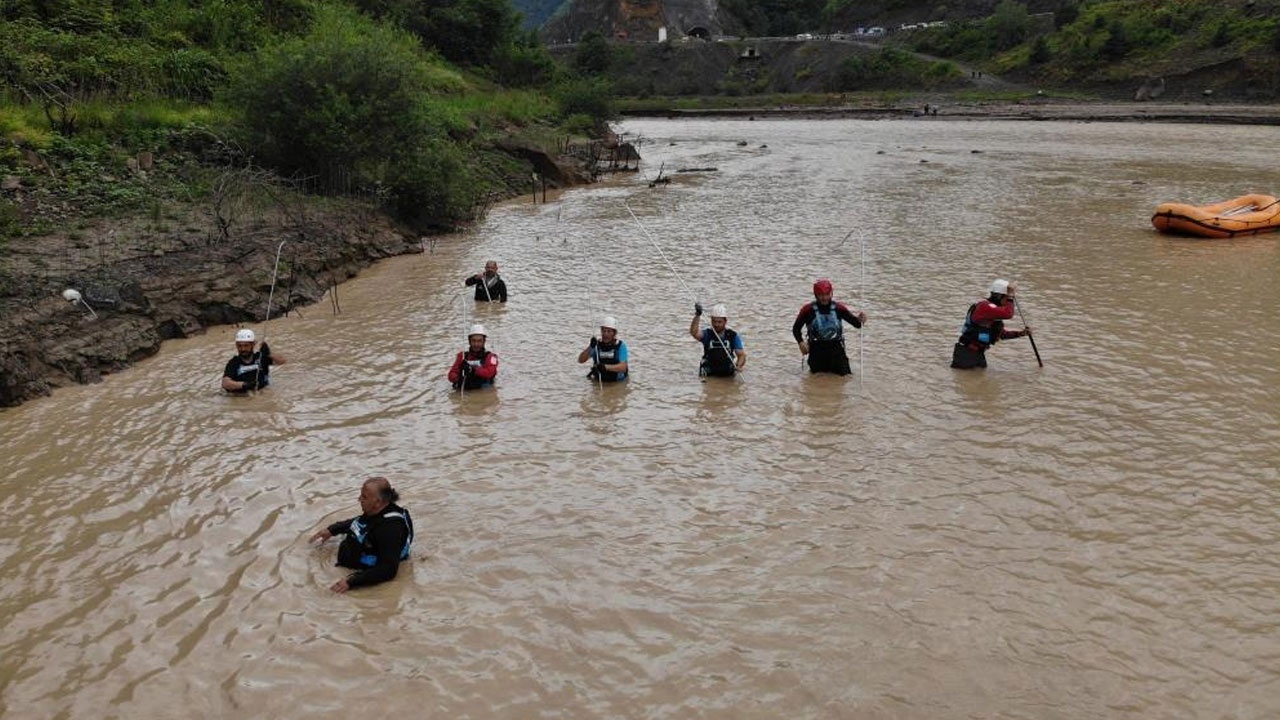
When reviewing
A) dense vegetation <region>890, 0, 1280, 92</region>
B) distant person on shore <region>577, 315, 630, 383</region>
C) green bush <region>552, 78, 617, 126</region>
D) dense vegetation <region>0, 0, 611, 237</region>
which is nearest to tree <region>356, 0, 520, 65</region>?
green bush <region>552, 78, 617, 126</region>

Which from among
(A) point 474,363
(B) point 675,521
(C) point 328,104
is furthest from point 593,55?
(B) point 675,521

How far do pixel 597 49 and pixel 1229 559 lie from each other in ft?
390

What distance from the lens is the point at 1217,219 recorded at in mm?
22047

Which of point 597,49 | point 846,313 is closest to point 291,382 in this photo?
point 846,313

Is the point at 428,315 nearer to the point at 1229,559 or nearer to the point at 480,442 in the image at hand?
the point at 480,442

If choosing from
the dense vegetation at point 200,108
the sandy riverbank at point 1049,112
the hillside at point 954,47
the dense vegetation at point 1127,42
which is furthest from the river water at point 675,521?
the hillside at point 954,47

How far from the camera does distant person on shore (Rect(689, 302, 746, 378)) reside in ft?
39.9

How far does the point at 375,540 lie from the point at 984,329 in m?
9.22

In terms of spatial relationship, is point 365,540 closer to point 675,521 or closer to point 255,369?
point 675,521

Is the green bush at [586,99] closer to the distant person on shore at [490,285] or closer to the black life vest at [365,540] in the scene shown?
the distant person on shore at [490,285]

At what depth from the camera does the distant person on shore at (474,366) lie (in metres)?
11.9

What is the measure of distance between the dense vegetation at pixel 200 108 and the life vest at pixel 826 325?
44.4ft

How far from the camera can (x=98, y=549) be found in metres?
7.81

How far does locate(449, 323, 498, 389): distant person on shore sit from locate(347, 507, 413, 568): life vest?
444 cm
